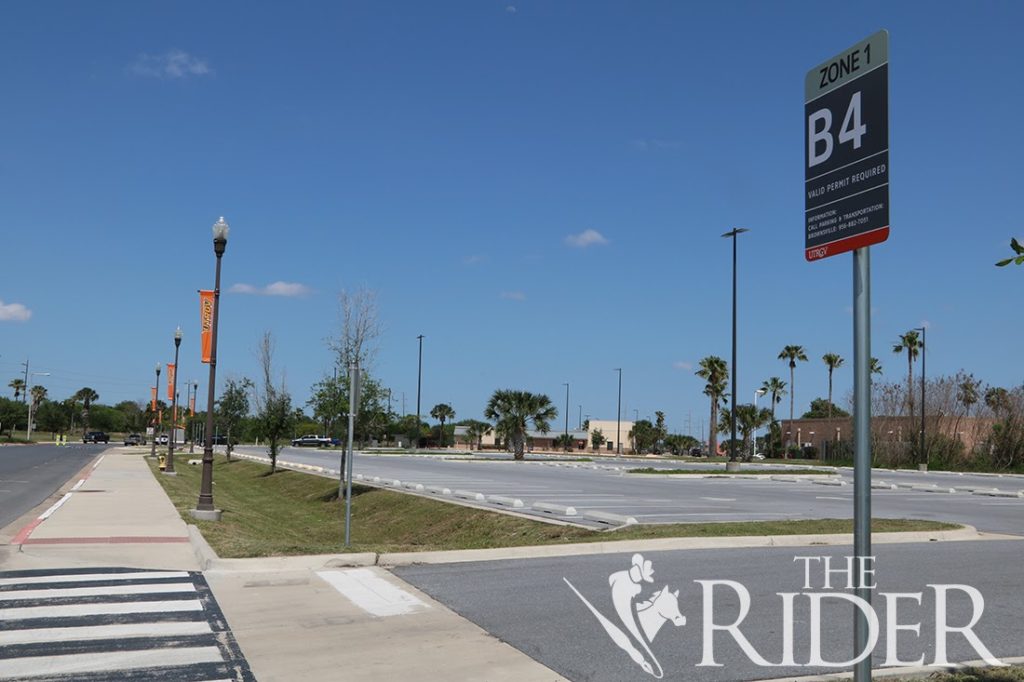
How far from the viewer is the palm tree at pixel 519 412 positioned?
63438mm

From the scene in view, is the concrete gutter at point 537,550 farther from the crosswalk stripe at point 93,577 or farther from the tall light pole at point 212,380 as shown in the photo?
the tall light pole at point 212,380

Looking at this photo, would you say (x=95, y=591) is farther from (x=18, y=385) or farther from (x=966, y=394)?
(x=18, y=385)

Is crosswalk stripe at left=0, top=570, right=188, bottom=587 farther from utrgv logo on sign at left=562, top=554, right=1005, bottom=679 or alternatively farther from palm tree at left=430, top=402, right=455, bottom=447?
palm tree at left=430, top=402, right=455, bottom=447

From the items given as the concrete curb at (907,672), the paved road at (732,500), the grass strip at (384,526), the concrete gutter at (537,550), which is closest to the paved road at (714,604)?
the concrete curb at (907,672)

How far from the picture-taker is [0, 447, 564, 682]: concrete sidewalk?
22.4 ft

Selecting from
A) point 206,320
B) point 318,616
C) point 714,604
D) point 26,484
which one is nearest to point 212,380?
point 206,320

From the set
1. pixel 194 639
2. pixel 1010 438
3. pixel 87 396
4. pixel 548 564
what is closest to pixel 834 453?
pixel 1010 438

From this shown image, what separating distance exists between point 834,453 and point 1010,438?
795 inches

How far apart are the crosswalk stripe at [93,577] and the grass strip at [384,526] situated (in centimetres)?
86

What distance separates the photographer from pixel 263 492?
34219 millimetres

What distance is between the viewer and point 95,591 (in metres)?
9.70

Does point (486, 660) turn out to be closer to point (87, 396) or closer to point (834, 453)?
point (834, 453)

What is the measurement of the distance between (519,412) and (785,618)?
5530 centimetres

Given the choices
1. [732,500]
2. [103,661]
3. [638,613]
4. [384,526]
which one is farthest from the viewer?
[732,500]
